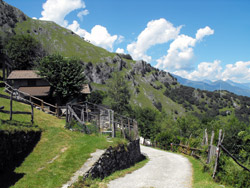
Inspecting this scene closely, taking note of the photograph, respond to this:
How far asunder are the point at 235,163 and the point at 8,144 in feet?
39.2

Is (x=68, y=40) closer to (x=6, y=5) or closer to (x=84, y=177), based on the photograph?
(x=6, y=5)

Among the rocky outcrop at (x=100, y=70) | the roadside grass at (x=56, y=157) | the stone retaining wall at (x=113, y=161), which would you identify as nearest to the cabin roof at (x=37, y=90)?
the roadside grass at (x=56, y=157)

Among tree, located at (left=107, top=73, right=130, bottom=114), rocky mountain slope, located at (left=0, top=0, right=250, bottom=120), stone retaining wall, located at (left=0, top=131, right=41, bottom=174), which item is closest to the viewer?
stone retaining wall, located at (left=0, top=131, right=41, bottom=174)

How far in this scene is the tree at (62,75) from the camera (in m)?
34.0

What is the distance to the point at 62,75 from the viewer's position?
33.8 meters

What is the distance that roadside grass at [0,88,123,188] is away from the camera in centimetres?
871

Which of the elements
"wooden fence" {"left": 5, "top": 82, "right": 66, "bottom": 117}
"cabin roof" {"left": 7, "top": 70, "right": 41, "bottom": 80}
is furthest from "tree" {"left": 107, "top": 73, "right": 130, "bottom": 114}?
"wooden fence" {"left": 5, "top": 82, "right": 66, "bottom": 117}

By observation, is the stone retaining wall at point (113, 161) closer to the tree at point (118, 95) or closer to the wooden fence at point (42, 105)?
the wooden fence at point (42, 105)

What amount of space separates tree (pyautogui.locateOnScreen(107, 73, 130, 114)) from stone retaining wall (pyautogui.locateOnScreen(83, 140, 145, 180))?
36632 mm

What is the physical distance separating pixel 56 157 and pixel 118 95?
4578 cm

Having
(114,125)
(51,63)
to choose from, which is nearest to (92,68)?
(51,63)

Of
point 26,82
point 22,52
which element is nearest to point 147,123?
point 26,82

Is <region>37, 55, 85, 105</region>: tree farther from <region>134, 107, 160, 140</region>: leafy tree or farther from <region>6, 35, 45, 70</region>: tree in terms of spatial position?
<region>6, 35, 45, 70</region>: tree

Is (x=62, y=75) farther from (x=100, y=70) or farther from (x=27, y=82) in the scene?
(x=100, y=70)
